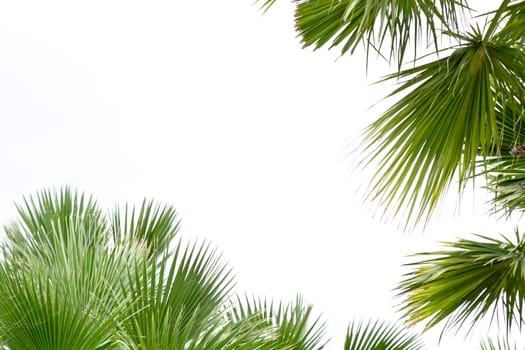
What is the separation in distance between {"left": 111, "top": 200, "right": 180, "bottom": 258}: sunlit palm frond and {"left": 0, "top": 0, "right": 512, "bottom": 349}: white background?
2.13 metres

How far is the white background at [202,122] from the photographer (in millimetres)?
8531

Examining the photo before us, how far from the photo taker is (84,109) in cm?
1141

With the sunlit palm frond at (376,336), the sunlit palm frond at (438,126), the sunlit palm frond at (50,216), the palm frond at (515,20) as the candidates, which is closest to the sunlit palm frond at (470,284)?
the sunlit palm frond at (376,336)

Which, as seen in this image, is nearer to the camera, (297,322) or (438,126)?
(438,126)

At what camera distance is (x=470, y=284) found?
446cm

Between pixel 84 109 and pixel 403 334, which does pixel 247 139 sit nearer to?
pixel 84 109

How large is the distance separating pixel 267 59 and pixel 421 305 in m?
6.26

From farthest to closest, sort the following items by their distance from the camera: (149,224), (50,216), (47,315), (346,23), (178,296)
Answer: (149,224) < (50,216) < (346,23) < (178,296) < (47,315)

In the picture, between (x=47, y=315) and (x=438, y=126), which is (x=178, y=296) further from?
(x=438, y=126)

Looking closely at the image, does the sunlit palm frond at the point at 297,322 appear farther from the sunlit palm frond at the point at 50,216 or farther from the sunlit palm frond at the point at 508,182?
the sunlit palm frond at the point at 508,182

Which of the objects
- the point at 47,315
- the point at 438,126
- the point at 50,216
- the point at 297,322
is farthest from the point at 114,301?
the point at 50,216

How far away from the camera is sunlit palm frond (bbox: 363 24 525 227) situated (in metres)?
3.35

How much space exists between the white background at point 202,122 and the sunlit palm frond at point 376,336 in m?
2.13

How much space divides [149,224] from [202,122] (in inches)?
226
